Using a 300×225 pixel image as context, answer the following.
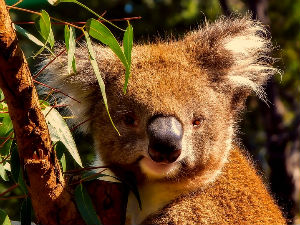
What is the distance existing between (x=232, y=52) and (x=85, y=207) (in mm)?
1310

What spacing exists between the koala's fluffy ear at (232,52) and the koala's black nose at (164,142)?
0.60 m

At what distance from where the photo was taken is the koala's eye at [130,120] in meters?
2.24

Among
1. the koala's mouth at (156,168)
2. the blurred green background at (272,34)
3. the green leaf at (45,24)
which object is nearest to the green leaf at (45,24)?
the green leaf at (45,24)

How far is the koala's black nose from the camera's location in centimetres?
194

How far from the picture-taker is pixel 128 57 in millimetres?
1620

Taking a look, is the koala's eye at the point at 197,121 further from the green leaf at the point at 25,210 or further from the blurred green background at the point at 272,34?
the blurred green background at the point at 272,34

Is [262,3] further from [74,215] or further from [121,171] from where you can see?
[74,215]

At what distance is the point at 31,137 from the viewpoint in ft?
4.34

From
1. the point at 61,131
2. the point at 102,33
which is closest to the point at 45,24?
the point at 102,33

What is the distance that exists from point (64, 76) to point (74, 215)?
3.44 ft

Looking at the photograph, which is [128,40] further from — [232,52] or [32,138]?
[232,52]

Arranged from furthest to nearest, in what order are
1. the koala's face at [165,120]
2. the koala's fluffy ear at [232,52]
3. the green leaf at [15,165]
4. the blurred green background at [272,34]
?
the blurred green background at [272,34] → the koala's fluffy ear at [232,52] → the koala's face at [165,120] → the green leaf at [15,165]

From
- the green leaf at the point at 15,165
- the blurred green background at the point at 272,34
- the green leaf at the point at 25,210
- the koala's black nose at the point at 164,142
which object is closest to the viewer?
the green leaf at the point at 15,165

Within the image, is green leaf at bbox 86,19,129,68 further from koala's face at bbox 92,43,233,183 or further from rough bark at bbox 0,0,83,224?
koala's face at bbox 92,43,233,183
